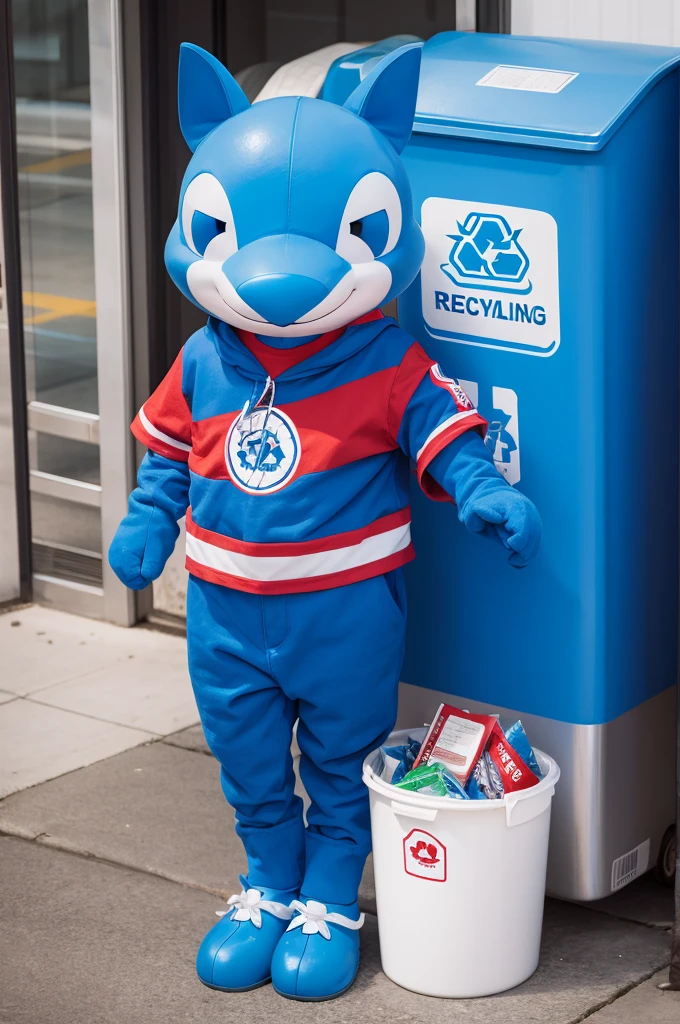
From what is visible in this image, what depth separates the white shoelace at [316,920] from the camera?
3443 mm

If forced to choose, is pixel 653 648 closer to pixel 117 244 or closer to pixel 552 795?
pixel 552 795

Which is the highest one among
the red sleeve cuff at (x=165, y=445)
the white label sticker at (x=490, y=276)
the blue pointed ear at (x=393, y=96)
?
the blue pointed ear at (x=393, y=96)

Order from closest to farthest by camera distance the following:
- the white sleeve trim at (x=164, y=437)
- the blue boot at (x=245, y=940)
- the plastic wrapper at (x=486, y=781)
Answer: the plastic wrapper at (x=486, y=781)
the blue boot at (x=245, y=940)
the white sleeve trim at (x=164, y=437)

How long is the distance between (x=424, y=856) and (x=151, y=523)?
0.97m

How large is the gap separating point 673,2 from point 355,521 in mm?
1559

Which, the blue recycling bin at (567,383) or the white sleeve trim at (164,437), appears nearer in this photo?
the blue recycling bin at (567,383)

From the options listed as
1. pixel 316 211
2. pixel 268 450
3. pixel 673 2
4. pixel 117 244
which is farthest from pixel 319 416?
pixel 117 244

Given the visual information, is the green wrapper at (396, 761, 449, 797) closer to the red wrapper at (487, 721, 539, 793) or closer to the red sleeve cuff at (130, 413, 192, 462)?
the red wrapper at (487, 721, 539, 793)

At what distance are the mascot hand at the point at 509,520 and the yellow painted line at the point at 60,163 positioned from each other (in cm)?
269

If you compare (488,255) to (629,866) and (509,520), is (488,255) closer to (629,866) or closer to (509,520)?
(509,520)

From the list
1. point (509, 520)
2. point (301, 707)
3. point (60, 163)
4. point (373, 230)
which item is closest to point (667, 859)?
point (301, 707)

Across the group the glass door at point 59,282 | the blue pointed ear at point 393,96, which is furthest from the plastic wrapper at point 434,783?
the glass door at point 59,282

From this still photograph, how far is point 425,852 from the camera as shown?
326cm

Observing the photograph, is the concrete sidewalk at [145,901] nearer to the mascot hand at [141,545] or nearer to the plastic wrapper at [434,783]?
the plastic wrapper at [434,783]
